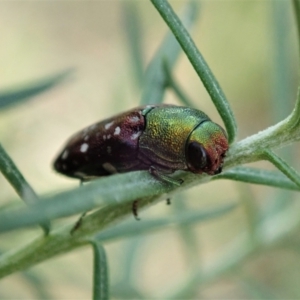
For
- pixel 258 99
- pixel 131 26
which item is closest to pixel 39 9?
pixel 258 99

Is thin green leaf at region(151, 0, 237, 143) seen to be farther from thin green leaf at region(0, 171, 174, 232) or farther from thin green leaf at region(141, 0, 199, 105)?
thin green leaf at region(141, 0, 199, 105)

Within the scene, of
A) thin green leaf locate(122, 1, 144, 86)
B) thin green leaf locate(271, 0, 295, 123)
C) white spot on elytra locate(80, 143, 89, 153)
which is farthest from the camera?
thin green leaf locate(122, 1, 144, 86)

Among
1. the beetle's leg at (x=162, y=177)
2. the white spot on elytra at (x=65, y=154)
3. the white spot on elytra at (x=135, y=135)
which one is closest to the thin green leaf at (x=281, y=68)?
the white spot on elytra at (x=135, y=135)

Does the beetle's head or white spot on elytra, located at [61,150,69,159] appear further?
white spot on elytra, located at [61,150,69,159]

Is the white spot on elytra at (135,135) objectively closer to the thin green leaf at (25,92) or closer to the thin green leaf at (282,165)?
the thin green leaf at (25,92)

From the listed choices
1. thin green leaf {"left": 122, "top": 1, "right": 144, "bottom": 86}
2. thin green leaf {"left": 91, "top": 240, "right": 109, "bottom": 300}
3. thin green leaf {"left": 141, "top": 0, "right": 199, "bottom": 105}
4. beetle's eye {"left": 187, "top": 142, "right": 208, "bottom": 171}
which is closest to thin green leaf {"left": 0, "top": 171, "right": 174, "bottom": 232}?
beetle's eye {"left": 187, "top": 142, "right": 208, "bottom": 171}

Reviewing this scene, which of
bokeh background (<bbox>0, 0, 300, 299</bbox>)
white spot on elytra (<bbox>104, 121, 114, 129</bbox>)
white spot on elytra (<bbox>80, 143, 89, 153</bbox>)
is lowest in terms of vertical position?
bokeh background (<bbox>0, 0, 300, 299</bbox>)

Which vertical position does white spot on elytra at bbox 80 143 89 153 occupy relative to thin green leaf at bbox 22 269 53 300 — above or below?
above
